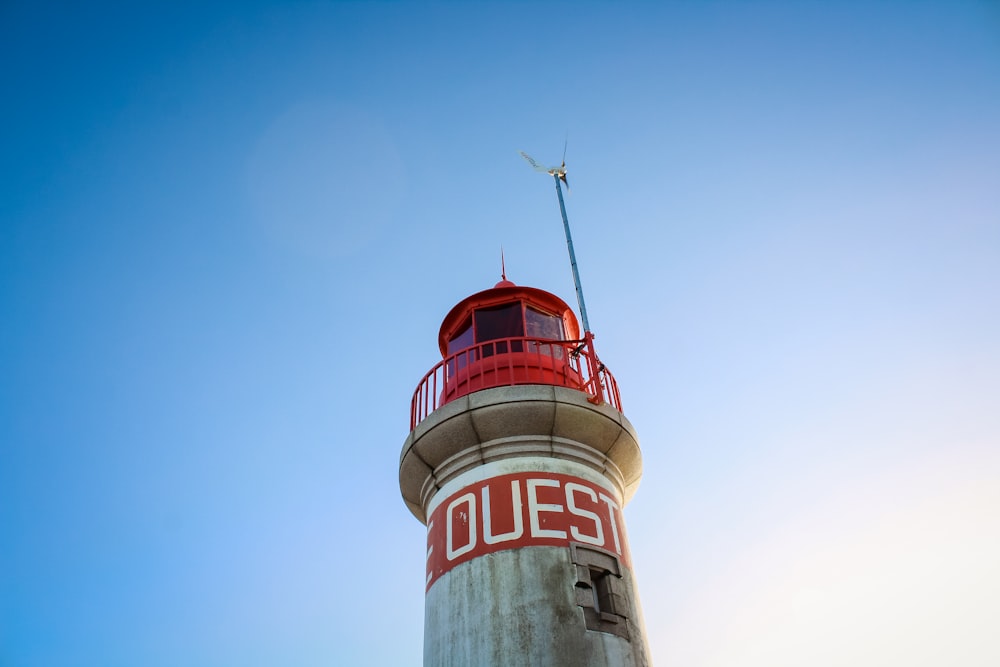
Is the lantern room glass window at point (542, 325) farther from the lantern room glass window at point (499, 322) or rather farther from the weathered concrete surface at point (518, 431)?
the weathered concrete surface at point (518, 431)

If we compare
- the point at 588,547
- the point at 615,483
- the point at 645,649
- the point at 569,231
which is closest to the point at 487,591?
the point at 588,547

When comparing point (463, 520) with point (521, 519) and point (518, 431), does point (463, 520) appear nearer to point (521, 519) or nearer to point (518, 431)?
point (521, 519)

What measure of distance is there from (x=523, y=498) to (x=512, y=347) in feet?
9.66

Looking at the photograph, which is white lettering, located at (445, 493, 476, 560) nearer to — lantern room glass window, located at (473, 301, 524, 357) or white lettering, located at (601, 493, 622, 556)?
white lettering, located at (601, 493, 622, 556)

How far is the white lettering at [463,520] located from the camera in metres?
9.66

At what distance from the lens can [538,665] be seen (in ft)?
27.2

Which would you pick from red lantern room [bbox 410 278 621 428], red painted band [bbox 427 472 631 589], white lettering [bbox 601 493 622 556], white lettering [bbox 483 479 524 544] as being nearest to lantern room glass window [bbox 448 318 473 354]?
red lantern room [bbox 410 278 621 428]

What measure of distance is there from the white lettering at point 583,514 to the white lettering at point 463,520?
138 centimetres

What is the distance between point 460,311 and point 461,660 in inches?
252

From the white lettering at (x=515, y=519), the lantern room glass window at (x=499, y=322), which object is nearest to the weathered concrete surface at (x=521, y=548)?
the white lettering at (x=515, y=519)

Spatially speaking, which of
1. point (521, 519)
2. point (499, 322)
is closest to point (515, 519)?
point (521, 519)

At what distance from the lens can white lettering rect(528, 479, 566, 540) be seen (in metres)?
9.46

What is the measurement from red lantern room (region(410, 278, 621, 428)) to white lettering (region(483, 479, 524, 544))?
1.77 metres

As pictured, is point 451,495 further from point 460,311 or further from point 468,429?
point 460,311
